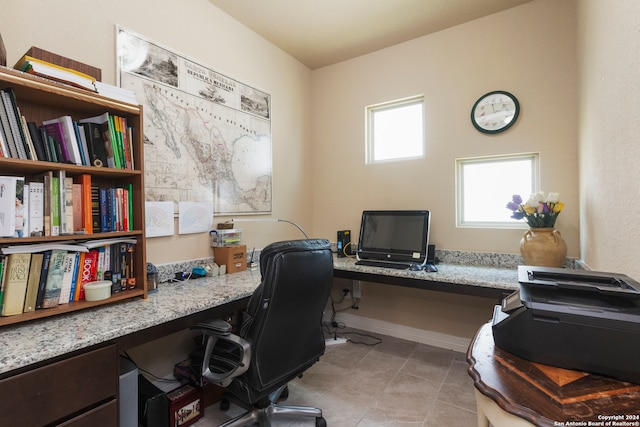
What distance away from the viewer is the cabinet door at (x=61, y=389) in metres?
0.88

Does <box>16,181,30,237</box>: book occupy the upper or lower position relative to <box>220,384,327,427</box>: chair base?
upper

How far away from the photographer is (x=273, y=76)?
2.84 m

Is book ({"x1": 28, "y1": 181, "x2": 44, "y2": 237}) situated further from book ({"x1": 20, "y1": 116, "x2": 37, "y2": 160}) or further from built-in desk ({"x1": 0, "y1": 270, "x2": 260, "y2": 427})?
built-in desk ({"x1": 0, "y1": 270, "x2": 260, "y2": 427})

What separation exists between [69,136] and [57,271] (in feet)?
1.99

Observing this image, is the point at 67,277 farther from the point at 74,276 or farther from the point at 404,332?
the point at 404,332

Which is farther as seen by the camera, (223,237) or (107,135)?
(223,237)

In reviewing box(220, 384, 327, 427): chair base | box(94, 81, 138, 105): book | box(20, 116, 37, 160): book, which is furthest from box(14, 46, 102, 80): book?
box(220, 384, 327, 427): chair base

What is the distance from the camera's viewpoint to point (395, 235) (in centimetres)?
261

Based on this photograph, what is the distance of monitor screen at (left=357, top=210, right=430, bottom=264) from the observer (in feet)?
8.10

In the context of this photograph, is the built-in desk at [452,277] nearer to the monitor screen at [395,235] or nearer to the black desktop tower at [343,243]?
the monitor screen at [395,235]

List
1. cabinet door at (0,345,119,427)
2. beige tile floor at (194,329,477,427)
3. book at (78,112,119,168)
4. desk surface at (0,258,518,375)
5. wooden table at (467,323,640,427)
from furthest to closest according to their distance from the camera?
beige tile floor at (194,329,477,427)
book at (78,112,119,168)
desk surface at (0,258,518,375)
cabinet door at (0,345,119,427)
wooden table at (467,323,640,427)

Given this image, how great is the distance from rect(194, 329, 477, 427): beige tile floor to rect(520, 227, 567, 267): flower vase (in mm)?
995

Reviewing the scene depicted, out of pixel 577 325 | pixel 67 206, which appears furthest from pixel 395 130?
pixel 67 206

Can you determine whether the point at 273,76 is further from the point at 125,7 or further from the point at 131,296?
the point at 131,296
